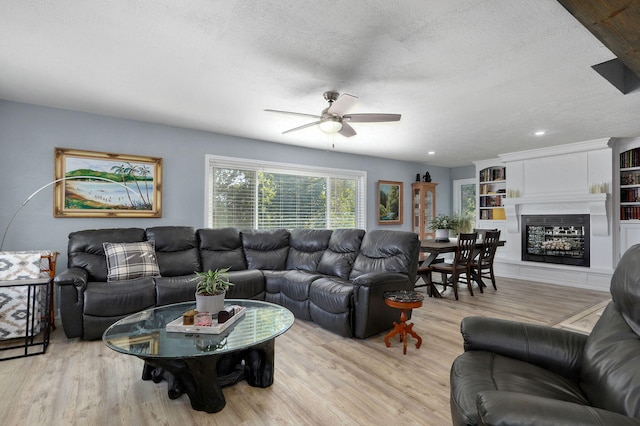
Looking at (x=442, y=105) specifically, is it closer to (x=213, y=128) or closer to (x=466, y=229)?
(x=213, y=128)

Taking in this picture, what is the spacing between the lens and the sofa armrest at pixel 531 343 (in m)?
1.58

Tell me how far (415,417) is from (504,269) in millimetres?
5806

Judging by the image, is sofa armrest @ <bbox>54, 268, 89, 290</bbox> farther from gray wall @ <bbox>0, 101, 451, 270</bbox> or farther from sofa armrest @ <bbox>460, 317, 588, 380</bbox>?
sofa armrest @ <bbox>460, 317, 588, 380</bbox>

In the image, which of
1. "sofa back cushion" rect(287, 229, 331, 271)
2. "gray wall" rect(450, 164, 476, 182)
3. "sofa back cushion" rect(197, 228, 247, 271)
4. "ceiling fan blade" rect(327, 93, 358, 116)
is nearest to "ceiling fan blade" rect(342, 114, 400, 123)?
"ceiling fan blade" rect(327, 93, 358, 116)

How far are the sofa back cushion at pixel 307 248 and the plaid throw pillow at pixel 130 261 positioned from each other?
1725 millimetres

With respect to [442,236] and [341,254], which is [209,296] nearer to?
[341,254]

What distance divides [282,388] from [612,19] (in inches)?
114

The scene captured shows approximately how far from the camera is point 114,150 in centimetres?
415

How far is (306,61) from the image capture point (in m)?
2.67

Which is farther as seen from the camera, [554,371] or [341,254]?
[341,254]

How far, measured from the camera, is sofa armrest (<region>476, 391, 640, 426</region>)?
918mm

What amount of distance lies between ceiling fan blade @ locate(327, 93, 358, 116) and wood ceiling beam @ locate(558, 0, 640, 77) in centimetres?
146

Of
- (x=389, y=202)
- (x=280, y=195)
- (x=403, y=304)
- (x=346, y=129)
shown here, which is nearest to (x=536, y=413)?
(x=403, y=304)

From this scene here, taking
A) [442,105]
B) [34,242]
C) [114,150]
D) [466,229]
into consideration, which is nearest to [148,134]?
[114,150]
